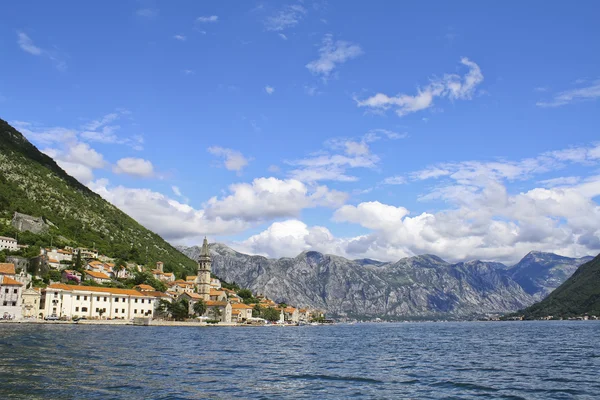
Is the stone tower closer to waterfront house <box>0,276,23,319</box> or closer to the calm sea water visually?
waterfront house <box>0,276,23,319</box>

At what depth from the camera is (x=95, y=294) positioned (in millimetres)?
140375

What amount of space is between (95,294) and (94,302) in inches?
86.2

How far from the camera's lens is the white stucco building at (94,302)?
Answer: 423 feet

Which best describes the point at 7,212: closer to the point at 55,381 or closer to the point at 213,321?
the point at 213,321

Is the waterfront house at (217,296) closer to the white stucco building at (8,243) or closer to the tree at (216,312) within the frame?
the tree at (216,312)

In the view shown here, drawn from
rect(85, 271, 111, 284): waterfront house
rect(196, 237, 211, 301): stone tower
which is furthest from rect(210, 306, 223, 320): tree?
rect(85, 271, 111, 284): waterfront house

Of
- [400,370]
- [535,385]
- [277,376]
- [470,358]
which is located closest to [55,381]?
[277,376]

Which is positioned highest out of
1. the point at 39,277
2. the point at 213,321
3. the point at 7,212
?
the point at 7,212

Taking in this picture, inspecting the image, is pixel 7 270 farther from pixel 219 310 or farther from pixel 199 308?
pixel 219 310

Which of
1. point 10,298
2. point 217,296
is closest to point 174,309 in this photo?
point 217,296

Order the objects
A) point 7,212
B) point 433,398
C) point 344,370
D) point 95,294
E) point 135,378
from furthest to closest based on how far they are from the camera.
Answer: point 7,212 → point 95,294 → point 344,370 → point 135,378 → point 433,398

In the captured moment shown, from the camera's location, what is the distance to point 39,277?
470 feet

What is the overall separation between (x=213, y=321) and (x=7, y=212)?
9173 centimetres

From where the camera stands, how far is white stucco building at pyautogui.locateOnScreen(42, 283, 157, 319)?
128875 millimetres
